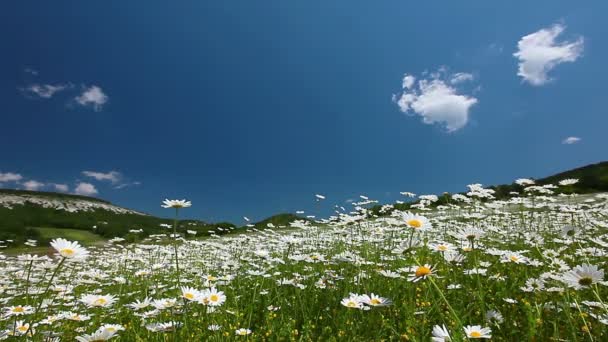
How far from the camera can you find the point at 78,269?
10906 millimetres

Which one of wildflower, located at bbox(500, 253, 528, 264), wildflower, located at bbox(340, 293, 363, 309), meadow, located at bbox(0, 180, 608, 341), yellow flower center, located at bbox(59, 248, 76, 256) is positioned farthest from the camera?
wildflower, located at bbox(500, 253, 528, 264)

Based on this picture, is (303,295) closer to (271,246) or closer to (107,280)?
(271,246)

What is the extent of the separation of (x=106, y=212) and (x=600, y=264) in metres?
57.9

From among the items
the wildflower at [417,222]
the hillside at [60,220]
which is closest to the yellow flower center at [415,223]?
the wildflower at [417,222]

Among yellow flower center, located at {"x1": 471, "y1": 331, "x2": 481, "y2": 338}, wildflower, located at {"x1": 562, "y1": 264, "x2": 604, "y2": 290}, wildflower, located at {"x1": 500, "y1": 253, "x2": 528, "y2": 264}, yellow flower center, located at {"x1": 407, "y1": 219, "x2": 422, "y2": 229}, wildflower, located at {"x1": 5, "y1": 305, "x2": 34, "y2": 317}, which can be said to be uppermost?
yellow flower center, located at {"x1": 407, "y1": 219, "x2": 422, "y2": 229}

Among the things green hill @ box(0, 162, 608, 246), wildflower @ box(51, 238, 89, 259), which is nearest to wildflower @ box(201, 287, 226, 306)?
wildflower @ box(51, 238, 89, 259)

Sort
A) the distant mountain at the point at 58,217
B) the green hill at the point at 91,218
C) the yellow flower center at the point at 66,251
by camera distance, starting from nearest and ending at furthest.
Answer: the yellow flower center at the point at 66,251 < the green hill at the point at 91,218 < the distant mountain at the point at 58,217

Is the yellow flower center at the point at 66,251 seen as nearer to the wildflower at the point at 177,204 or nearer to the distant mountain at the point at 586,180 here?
the wildflower at the point at 177,204

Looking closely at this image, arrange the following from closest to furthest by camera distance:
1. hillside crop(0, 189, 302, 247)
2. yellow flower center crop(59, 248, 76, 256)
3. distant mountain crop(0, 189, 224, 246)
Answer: yellow flower center crop(59, 248, 76, 256) < hillside crop(0, 189, 302, 247) < distant mountain crop(0, 189, 224, 246)

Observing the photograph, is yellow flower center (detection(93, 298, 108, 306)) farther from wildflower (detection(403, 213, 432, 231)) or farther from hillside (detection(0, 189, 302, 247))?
hillside (detection(0, 189, 302, 247))

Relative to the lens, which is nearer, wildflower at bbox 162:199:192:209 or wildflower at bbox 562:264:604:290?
wildflower at bbox 562:264:604:290

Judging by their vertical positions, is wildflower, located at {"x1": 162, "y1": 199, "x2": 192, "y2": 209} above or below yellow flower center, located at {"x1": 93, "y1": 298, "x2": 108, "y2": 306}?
above

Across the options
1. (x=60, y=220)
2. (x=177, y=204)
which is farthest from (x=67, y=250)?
(x=60, y=220)

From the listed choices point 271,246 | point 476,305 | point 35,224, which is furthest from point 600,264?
point 35,224
